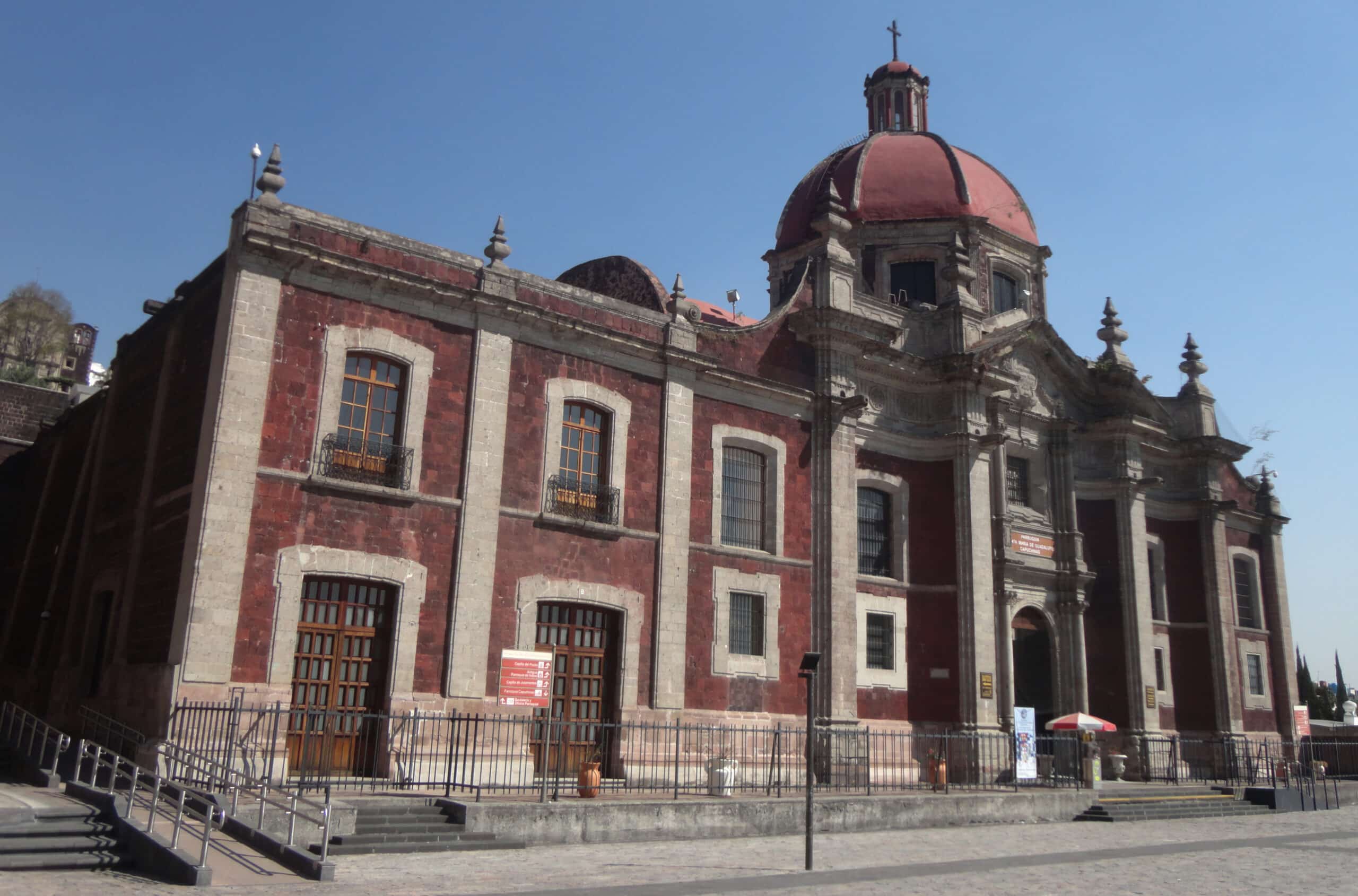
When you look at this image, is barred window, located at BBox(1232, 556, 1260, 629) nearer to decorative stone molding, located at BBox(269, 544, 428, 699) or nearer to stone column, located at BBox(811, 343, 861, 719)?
stone column, located at BBox(811, 343, 861, 719)

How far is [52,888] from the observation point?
9.66 meters

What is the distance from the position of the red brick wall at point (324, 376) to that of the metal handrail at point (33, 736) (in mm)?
4599

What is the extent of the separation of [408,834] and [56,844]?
366 cm

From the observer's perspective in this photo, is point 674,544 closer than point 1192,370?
Yes

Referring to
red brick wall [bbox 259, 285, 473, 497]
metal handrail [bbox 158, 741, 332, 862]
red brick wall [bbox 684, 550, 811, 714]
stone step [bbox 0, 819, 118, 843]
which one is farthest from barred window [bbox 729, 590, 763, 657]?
stone step [bbox 0, 819, 118, 843]

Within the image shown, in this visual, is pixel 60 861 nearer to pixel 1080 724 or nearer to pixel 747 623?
pixel 747 623

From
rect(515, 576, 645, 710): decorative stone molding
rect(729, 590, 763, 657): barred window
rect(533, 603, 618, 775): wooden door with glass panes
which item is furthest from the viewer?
rect(729, 590, 763, 657): barred window

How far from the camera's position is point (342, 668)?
16.5 meters

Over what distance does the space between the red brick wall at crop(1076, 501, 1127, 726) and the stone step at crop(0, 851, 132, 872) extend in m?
22.5

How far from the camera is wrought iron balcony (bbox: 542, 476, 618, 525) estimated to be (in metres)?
19.0

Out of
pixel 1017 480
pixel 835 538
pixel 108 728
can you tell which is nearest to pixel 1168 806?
pixel 835 538

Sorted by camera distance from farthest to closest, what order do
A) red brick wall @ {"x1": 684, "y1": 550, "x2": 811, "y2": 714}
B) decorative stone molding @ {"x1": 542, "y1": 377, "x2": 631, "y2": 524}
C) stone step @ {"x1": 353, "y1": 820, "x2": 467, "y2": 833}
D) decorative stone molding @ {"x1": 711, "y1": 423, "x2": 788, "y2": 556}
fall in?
1. decorative stone molding @ {"x1": 711, "y1": 423, "x2": 788, "y2": 556}
2. red brick wall @ {"x1": 684, "y1": 550, "x2": 811, "y2": 714}
3. decorative stone molding @ {"x1": 542, "y1": 377, "x2": 631, "y2": 524}
4. stone step @ {"x1": 353, "y1": 820, "x2": 467, "y2": 833}

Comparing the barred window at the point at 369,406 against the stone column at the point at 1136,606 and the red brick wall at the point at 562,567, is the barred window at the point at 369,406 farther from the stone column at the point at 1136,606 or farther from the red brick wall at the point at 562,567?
the stone column at the point at 1136,606

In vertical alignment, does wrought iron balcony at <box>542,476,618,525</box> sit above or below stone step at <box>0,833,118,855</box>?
above
